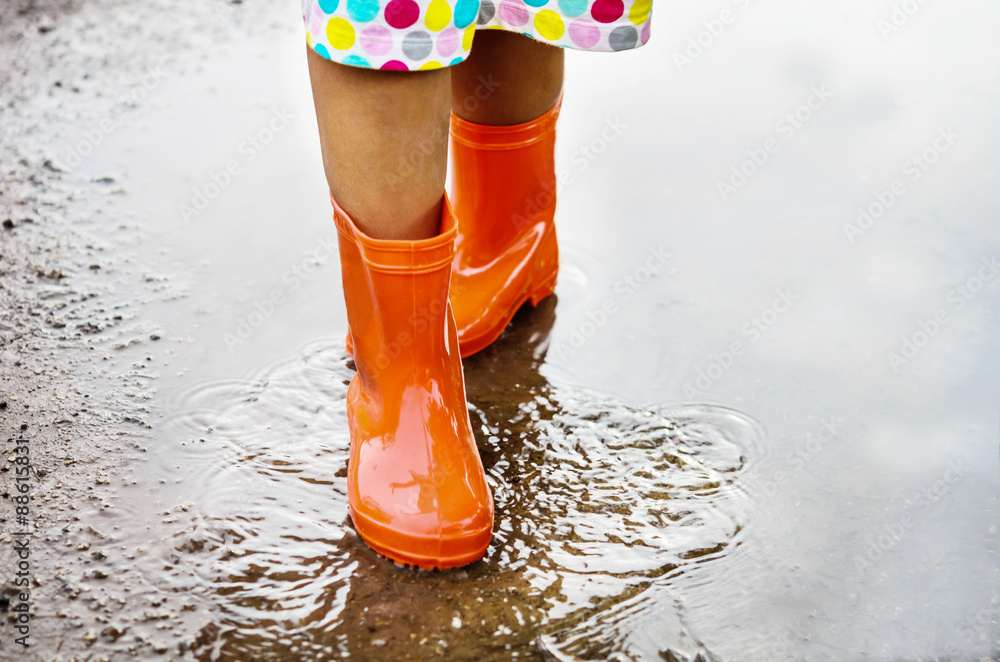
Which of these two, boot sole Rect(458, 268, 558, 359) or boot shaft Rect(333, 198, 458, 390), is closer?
boot shaft Rect(333, 198, 458, 390)

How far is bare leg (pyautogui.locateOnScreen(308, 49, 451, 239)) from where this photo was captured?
1.06 meters

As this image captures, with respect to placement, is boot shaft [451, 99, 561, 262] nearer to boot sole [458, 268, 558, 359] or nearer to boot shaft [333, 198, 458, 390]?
boot sole [458, 268, 558, 359]

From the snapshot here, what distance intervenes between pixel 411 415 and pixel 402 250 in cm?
23

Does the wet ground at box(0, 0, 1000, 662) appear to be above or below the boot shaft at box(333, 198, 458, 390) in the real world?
below

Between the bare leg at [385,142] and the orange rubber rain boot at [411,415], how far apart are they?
1.3 inches

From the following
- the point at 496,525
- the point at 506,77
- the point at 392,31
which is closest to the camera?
the point at 392,31

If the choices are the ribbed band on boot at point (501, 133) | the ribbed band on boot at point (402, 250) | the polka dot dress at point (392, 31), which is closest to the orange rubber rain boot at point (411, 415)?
the ribbed band on boot at point (402, 250)

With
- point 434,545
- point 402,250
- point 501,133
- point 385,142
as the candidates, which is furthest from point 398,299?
point 501,133

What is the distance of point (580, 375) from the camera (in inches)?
60.2

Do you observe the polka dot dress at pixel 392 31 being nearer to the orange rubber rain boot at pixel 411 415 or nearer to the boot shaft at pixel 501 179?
the orange rubber rain boot at pixel 411 415

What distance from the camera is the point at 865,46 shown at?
2604 millimetres

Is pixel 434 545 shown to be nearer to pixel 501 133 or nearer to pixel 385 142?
pixel 385 142

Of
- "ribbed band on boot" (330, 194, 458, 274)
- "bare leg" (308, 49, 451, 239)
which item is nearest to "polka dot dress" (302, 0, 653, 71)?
"bare leg" (308, 49, 451, 239)

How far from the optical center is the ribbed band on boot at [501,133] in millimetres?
1496
